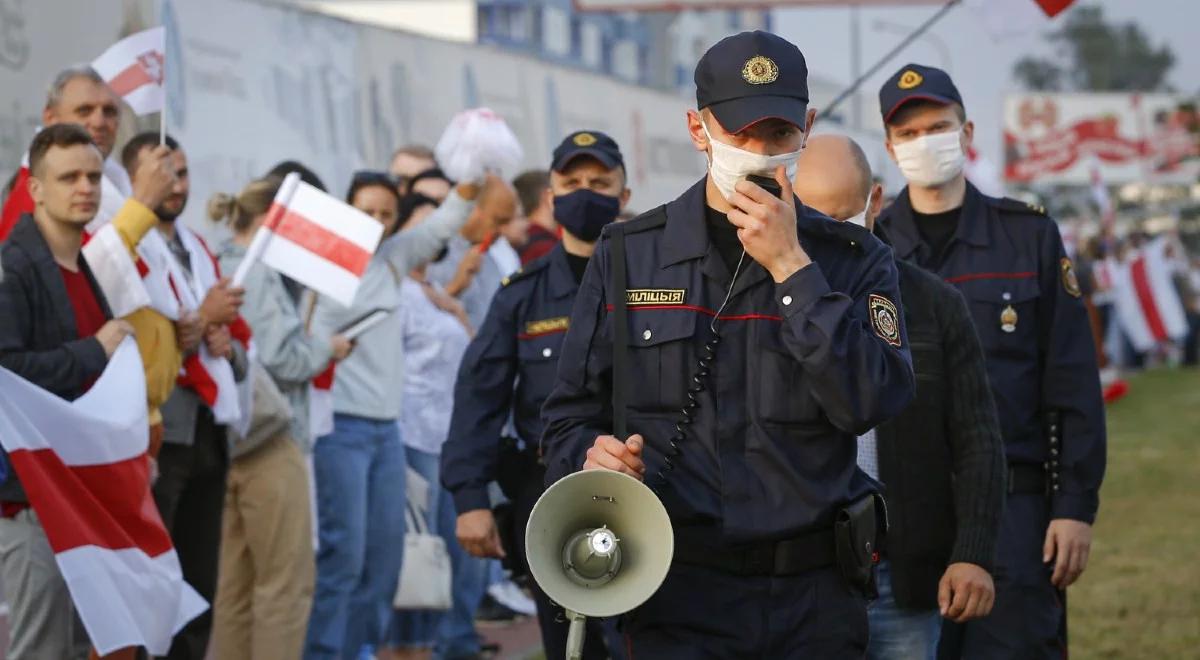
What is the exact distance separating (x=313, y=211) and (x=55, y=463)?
198 centimetres

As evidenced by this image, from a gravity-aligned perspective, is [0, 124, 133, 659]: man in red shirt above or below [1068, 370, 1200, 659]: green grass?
above

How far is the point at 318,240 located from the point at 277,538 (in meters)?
1.25

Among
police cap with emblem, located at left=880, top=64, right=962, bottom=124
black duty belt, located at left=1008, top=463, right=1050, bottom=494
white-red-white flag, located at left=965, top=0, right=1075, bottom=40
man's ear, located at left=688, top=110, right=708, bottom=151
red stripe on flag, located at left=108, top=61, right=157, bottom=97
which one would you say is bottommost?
black duty belt, located at left=1008, top=463, right=1050, bottom=494

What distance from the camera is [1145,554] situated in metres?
13.4

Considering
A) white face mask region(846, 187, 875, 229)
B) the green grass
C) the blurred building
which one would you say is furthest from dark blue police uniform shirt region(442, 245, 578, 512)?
the blurred building

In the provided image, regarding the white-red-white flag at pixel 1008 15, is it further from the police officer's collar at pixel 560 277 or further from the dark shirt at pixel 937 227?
the police officer's collar at pixel 560 277

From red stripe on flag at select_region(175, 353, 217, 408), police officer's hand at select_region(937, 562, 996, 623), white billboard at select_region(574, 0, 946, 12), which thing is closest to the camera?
police officer's hand at select_region(937, 562, 996, 623)

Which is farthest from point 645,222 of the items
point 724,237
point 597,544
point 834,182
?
point 834,182

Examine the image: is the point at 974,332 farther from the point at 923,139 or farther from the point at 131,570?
the point at 131,570

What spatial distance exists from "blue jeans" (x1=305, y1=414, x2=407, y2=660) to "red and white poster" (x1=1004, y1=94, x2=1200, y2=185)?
176 feet

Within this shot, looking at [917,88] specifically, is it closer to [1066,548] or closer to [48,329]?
[1066,548]

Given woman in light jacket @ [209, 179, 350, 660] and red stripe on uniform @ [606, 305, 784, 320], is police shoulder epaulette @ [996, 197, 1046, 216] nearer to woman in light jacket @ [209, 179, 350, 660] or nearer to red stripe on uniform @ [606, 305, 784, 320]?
red stripe on uniform @ [606, 305, 784, 320]

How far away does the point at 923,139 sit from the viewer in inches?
264

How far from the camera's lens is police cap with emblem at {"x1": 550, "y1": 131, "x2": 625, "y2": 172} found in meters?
7.16
